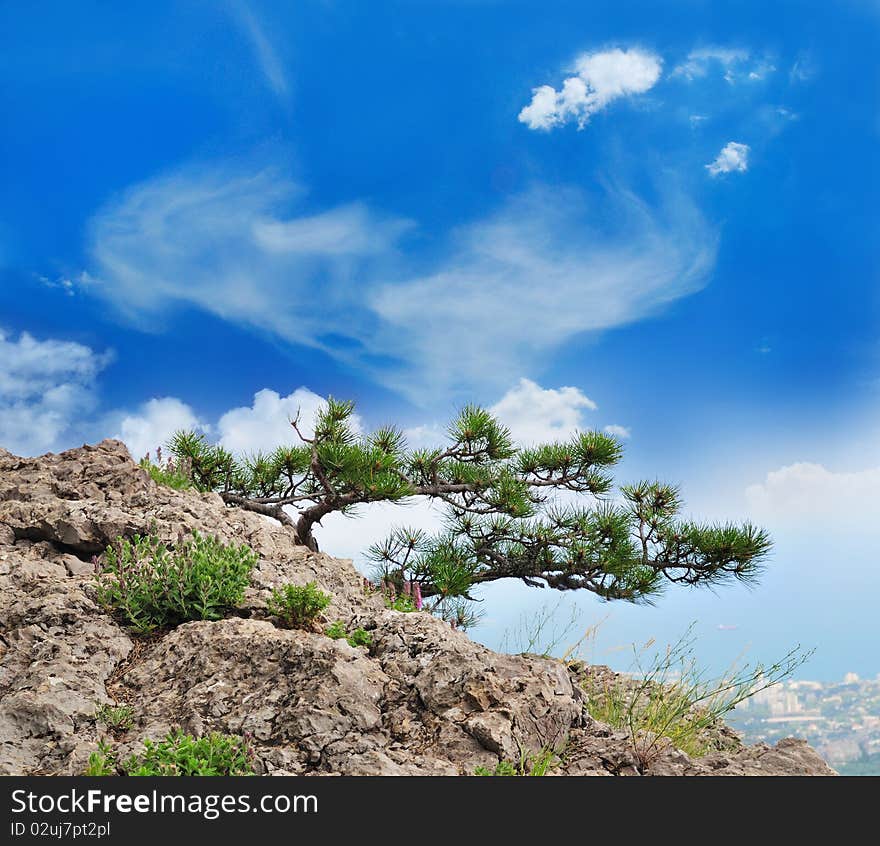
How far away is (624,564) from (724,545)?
117 cm

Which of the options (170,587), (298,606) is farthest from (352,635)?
(170,587)

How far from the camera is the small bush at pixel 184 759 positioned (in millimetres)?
4457

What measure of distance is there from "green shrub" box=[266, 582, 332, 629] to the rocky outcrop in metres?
0.10

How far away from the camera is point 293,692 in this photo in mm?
4871

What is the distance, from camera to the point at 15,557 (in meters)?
6.23

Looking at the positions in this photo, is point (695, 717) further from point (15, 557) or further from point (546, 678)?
point (15, 557)

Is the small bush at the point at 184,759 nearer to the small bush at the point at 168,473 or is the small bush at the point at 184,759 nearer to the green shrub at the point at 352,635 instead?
the green shrub at the point at 352,635

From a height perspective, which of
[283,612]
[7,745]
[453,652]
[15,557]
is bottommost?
[7,745]

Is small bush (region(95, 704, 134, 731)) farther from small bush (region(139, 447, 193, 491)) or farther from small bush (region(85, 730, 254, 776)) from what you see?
small bush (region(139, 447, 193, 491))

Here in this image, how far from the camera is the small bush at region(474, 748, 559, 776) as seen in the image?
4.62 metres

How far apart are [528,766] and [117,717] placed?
235 cm
